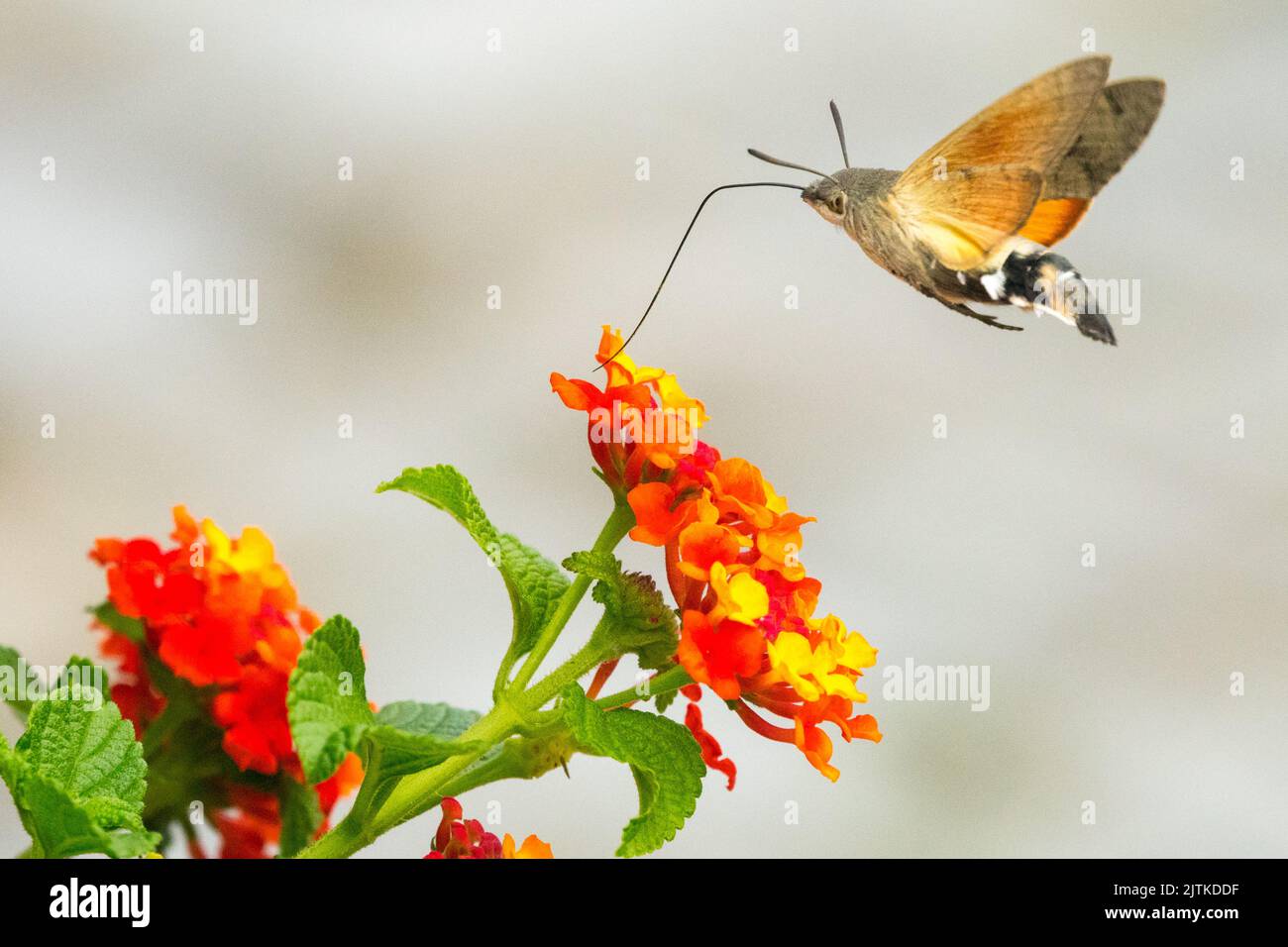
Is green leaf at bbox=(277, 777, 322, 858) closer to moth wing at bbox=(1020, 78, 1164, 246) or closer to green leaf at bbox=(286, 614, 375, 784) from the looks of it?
green leaf at bbox=(286, 614, 375, 784)

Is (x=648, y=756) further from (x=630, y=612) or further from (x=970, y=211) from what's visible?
(x=970, y=211)

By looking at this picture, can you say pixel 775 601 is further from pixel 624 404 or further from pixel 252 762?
pixel 252 762

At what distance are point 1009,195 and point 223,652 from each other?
29cm

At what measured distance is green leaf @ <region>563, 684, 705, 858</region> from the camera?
0.28 metres

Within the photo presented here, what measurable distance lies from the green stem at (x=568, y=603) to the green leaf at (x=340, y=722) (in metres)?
0.03

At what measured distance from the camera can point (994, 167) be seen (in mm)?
403

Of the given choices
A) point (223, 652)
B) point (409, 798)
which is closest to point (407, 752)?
point (409, 798)

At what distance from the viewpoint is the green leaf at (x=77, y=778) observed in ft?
0.84

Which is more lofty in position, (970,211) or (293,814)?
(970,211)

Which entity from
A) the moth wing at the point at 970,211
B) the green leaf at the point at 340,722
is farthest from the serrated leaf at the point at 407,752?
the moth wing at the point at 970,211

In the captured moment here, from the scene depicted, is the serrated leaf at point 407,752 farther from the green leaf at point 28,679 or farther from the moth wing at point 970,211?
the moth wing at point 970,211

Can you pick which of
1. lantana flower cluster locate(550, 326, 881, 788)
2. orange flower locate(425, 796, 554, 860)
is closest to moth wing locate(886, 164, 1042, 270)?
lantana flower cluster locate(550, 326, 881, 788)

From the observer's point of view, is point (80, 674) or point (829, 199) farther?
point (829, 199)
